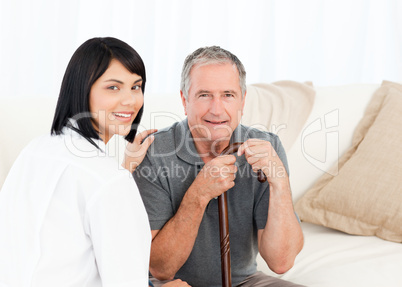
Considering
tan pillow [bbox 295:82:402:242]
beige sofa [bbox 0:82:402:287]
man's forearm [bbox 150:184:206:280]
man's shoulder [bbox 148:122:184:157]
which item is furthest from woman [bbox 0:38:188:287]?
tan pillow [bbox 295:82:402:242]

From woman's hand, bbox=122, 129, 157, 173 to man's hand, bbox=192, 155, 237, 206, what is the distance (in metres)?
0.26

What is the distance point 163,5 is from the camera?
2789mm

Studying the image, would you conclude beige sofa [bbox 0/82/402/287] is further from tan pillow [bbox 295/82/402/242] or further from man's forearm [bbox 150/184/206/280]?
man's forearm [bbox 150/184/206/280]

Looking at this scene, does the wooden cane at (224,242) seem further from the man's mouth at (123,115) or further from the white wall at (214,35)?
the white wall at (214,35)

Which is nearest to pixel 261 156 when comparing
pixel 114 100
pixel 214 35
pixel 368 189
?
pixel 114 100

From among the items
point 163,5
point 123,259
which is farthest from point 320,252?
point 163,5

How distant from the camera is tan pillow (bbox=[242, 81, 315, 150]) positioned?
7.56ft

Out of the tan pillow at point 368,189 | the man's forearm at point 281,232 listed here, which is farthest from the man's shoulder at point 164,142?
the tan pillow at point 368,189

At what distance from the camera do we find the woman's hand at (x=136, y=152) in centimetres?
167

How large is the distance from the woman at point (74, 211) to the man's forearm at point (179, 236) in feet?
1.20

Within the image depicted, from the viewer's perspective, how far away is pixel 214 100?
1.67 metres

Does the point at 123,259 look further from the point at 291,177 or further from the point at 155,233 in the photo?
the point at 291,177

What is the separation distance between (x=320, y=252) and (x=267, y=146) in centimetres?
66

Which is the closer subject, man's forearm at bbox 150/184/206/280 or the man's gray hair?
man's forearm at bbox 150/184/206/280
